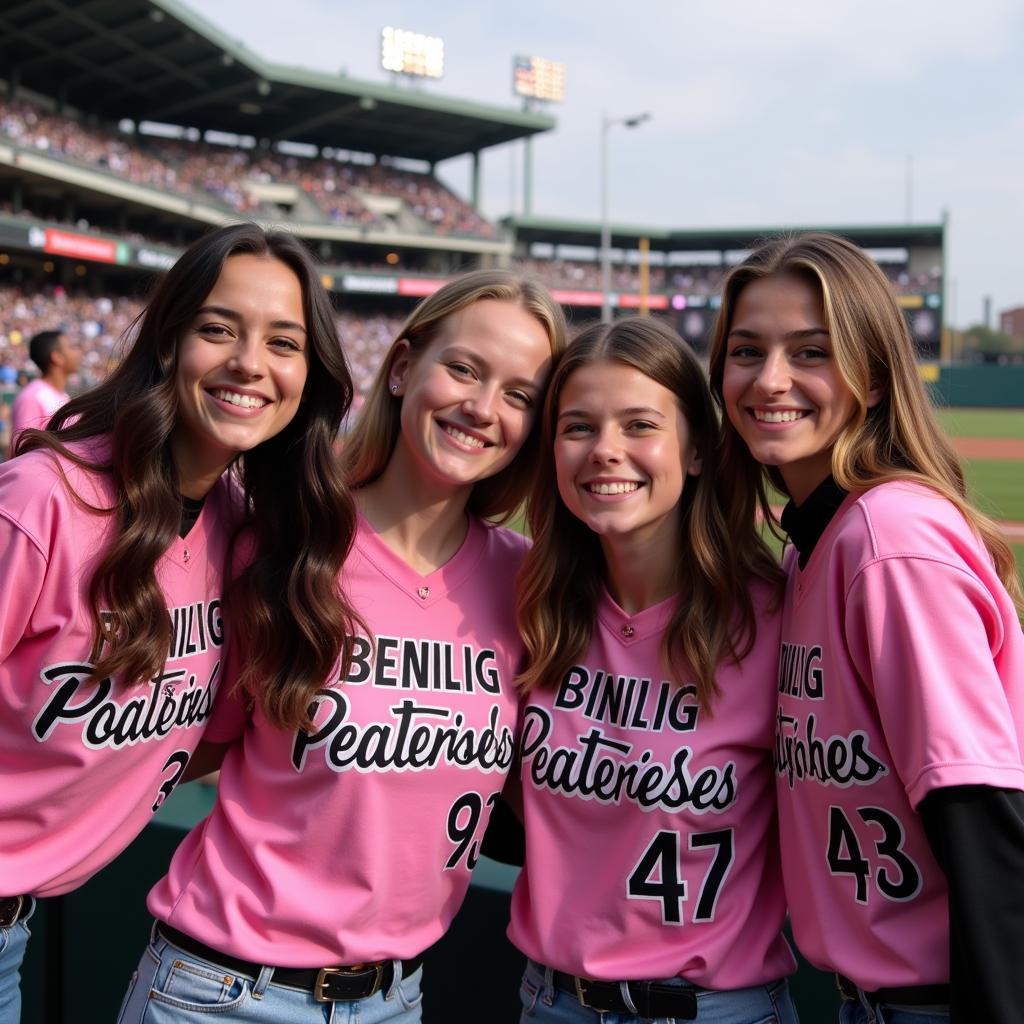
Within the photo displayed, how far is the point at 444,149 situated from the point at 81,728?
2035 inches

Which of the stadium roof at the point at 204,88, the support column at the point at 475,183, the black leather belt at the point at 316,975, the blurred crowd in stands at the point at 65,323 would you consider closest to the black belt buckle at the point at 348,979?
the black leather belt at the point at 316,975

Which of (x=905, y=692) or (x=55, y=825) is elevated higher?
(x=905, y=692)

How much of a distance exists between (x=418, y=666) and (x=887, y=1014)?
1026mm

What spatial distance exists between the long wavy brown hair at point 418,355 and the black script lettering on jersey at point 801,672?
2.58 ft

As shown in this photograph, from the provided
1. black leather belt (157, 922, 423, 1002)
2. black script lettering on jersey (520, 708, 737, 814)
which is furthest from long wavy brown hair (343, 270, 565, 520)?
black leather belt (157, 922, 423, 1002)

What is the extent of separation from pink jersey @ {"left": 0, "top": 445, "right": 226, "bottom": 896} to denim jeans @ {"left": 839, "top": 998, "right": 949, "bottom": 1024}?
1.36m

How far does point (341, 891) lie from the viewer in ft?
6.22

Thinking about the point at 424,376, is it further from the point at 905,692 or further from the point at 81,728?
the point at 905,692

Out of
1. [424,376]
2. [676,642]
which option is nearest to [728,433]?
[676,642]

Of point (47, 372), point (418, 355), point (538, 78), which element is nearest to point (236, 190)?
point (538, 78)

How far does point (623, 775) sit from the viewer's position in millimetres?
1958

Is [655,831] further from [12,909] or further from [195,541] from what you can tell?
[12,909]

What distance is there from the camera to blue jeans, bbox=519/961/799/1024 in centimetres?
184

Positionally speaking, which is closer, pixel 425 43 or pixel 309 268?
pixel 309 268
